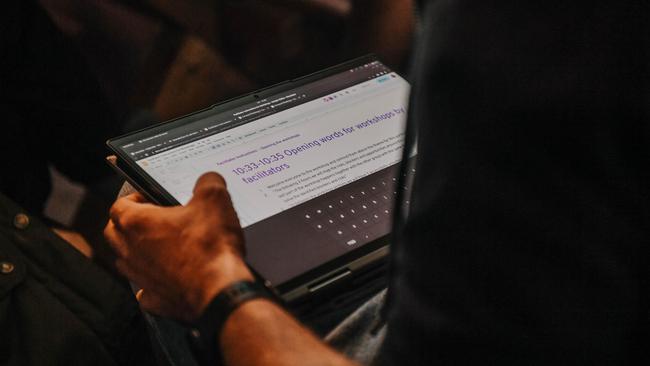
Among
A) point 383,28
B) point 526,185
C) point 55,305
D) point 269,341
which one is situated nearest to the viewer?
point 526,185

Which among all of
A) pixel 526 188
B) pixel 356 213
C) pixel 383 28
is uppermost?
pixel 526 188

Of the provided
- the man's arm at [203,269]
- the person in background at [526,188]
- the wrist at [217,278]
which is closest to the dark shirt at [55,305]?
the man's arm at [203,269]

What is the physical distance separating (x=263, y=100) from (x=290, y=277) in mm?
234

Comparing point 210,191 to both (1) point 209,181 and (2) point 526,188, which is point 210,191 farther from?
(2) point 526,188

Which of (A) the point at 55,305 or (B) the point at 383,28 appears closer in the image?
(A) the point at 55,305

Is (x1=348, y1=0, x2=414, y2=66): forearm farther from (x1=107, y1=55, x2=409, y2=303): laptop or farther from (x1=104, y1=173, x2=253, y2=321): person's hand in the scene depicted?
(x1=104, y1=173, x2=253, y2=321): person's hand

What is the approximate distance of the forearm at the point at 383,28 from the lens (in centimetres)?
128

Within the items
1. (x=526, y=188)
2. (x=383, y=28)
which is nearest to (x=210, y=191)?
(x=526, y=188)

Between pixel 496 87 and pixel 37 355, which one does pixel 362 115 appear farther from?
pixel 37 355

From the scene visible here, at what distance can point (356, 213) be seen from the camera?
70 cm

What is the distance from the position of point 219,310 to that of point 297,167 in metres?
0.20

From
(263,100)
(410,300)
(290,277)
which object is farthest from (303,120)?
(410,300)

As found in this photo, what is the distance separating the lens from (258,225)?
0.67 meters

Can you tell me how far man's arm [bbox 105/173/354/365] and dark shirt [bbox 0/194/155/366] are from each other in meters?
0.30
